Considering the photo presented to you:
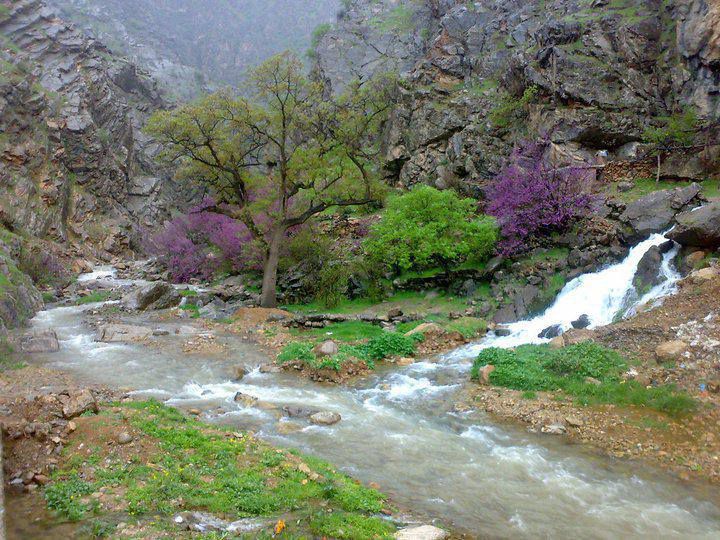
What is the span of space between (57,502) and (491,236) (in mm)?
17275

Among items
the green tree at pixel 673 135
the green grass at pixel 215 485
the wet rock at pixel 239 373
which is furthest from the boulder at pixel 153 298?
the green tree at pixel 673 135

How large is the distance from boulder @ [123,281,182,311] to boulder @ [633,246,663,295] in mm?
19420

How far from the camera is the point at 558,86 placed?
26.2 m

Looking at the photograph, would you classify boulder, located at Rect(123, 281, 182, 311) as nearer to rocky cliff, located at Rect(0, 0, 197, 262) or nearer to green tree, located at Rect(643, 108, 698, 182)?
rocky cliff, located at Rect(0, 0, 197, 262)

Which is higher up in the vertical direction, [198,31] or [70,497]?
[198,31]

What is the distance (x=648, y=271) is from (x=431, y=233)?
778 centimetres

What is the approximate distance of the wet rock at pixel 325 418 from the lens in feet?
29.5

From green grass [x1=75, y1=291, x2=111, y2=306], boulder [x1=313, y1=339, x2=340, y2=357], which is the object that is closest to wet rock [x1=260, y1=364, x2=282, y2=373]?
boulder [x1=313, y1=339, x2=340, y2=357]

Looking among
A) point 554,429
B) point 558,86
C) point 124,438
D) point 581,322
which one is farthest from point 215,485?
point 558,86

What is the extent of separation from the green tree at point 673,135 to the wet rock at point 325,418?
19.7m

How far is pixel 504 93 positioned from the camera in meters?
30.3

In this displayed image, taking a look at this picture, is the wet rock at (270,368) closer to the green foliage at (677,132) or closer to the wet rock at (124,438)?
the wet rock at (124,438)

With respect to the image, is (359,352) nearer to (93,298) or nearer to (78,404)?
(78,404)

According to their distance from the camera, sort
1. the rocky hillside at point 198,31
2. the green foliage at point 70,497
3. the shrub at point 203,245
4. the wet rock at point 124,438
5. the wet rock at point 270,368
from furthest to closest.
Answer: the rocky hillside at point 198,31 < the shrub at point 203,245 < the wet rock at point 270,368 < the wet rock at point 124,438 < the green foliage at point 70,497
